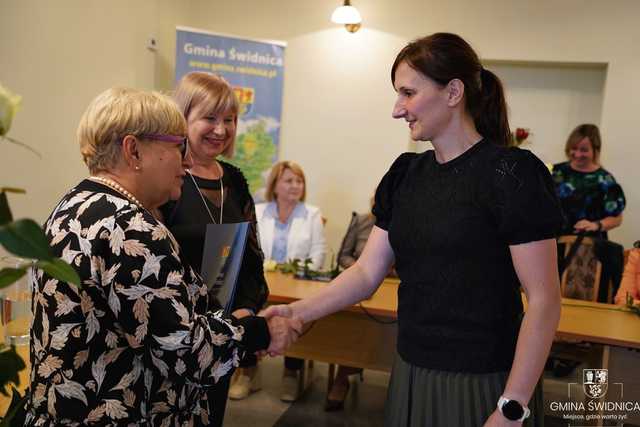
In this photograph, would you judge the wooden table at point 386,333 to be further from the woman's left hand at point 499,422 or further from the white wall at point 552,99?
the white wall at point 552,99

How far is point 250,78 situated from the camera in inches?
201

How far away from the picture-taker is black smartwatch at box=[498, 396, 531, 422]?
1180mm

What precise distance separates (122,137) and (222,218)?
0.63 m

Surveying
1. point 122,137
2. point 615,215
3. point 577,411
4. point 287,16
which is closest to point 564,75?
point 615,215

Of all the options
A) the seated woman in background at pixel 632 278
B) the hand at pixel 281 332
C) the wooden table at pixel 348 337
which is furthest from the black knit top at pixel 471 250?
the seated woman in background at pixel 632 278

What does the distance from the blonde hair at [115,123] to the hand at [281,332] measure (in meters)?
0.63

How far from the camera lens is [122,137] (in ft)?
3.92

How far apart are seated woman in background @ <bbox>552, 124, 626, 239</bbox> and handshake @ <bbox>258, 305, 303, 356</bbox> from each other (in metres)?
3.09

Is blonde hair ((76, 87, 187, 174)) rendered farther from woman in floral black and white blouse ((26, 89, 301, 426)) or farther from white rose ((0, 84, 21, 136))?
white rose ((0, 84, 21, 136))

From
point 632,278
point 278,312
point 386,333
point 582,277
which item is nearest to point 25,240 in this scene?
point 278,312

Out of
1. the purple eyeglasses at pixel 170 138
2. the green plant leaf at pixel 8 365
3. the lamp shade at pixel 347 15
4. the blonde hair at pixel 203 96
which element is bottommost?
the green plant leaf at pixel 8 365

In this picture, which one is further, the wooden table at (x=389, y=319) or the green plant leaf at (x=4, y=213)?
the wooden table at (x=389, y=319)
